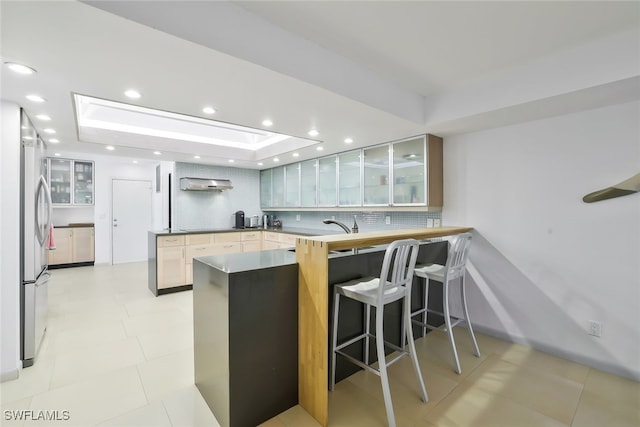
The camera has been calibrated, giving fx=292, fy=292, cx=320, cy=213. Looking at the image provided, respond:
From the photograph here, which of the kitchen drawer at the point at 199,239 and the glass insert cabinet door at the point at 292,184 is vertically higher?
the glass insert cabinet door at the point at 292,184

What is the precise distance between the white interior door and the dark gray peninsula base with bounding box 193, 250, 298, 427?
6022mm

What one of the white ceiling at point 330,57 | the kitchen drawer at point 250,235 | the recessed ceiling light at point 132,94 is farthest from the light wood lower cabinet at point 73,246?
the recessed ceiling light at point 132,94

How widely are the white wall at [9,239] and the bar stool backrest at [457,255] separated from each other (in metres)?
3.50

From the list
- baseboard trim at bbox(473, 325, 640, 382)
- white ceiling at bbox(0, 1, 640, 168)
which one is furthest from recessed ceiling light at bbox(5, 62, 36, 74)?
baseboard trim at bbox(473, 325, 640, 382)

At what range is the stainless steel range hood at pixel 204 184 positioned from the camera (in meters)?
5.11

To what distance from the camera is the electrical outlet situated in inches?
97.6

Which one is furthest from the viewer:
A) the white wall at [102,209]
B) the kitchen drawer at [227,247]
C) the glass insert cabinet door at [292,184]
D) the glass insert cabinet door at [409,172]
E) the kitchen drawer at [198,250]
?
the white wall at [102,209]

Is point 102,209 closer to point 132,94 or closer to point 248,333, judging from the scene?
point 132,94

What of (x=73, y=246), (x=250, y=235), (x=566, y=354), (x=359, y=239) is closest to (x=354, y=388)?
(x=359, y=239)

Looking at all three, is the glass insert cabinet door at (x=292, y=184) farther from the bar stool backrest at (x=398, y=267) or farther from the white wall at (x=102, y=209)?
the bar stool backrest at (x=398, y=267)

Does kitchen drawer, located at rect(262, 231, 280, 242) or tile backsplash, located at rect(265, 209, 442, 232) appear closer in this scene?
tile backsplash, located at rect(265, 209, 442, 232)

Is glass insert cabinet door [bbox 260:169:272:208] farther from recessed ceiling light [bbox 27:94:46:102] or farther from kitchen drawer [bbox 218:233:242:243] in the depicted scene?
recessed ceiling light [bbox 27:94:46:102]

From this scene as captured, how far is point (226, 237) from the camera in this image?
5145 mm

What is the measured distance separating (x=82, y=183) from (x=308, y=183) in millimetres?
5439
